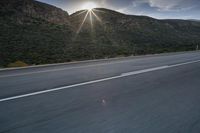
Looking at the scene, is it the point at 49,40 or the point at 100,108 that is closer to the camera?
the point at 100,108

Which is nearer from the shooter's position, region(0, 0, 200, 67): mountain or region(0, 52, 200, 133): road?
region(0, 52, 200, 133): road

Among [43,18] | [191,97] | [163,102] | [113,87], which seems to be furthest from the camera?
[43,18]

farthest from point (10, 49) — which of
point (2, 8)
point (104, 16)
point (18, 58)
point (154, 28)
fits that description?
point (154, 28)

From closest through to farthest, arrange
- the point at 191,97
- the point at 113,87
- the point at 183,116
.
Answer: the point at 183,116, the point at 191,97, the point at 113,87

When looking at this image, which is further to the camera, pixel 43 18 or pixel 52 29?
pixel 43 18

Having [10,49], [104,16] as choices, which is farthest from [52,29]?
[104,16]

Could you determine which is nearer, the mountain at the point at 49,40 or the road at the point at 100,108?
the road at the point at 100,108

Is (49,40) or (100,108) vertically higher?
(49,40)

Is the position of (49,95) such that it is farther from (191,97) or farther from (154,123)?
(191,97)

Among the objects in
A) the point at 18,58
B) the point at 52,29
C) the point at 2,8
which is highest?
the point at 2,8

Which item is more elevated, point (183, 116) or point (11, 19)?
point (11, 19)

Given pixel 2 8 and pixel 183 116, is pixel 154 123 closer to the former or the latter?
pixel 183 116

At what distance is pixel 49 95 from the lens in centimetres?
545

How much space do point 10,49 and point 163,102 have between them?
23446mm
